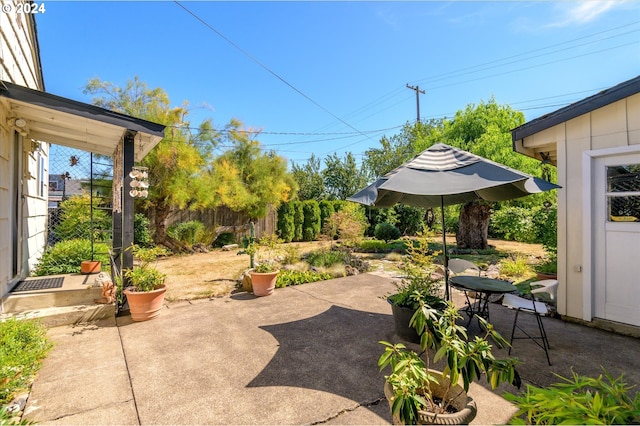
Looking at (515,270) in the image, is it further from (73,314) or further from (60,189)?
(60,189)

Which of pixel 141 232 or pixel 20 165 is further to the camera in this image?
pixel 141 232

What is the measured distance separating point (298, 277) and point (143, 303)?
2.99 metres

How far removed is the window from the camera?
139 inches

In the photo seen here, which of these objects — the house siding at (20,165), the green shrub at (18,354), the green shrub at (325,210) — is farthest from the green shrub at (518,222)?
the house siding at (20,165)

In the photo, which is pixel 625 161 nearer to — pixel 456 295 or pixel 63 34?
pixel 456 295

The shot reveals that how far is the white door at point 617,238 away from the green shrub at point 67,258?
8370 millimetres

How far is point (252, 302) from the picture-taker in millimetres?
4938

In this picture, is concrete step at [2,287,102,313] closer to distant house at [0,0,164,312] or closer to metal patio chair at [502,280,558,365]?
distant house at [0,0,164,312]

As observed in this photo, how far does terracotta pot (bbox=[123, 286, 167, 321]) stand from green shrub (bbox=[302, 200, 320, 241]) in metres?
9.76

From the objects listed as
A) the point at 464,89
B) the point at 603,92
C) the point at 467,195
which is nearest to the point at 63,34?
the point at 467,195

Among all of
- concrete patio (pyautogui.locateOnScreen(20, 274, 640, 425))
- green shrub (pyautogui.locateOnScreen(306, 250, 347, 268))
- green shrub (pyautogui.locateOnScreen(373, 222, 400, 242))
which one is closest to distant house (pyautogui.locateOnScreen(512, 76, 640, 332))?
concrete patio (pyautogui.locateOnScreen(20, 274, 640, 425))

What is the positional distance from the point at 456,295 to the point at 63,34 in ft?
27.7

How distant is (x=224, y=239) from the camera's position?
11992mm

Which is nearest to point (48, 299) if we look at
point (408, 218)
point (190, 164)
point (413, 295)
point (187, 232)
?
point (413, 295)
